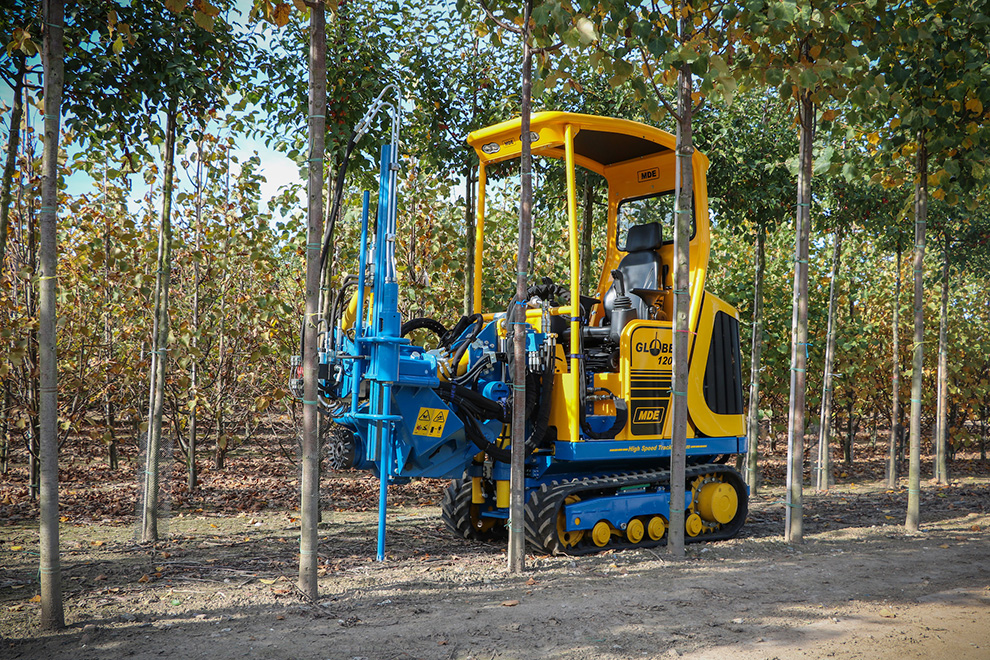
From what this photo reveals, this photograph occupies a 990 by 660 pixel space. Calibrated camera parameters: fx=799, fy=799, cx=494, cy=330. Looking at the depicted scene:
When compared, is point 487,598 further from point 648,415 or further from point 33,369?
point 33,369

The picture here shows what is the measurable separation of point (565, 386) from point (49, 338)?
4.16m

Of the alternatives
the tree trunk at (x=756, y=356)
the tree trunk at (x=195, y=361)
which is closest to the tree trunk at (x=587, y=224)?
the tree trunk at (x=756, y=356)

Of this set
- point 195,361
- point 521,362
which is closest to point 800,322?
point 521,362

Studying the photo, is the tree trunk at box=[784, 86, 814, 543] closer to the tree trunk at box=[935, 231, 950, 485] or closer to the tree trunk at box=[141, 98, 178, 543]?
the tree trunk at box=[935, 231, 950, 485]

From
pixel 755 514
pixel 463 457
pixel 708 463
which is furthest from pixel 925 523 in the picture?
pixel 463 457

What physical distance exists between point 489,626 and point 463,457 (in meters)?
2.30

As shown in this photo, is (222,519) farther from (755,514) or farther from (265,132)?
(755,514)

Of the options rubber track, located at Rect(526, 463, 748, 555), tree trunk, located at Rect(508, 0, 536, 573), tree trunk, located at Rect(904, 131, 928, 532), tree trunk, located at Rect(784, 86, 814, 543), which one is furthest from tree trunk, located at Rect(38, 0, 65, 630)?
tree trunk, located at Rect(904, 131, 928, 532)

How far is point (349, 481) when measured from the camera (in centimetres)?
1190

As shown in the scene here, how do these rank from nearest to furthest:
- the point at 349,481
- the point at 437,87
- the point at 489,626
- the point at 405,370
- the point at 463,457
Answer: the point at 489,626, the point at 405,370, the point at 463,457, the point at 437,87, the point at 349,481

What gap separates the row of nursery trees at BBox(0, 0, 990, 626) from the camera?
6074 mm

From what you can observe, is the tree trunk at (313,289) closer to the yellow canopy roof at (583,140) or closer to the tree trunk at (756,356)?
the yellow canopy roof at (583,140)

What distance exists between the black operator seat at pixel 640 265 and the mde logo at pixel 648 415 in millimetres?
959

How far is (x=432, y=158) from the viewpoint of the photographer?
9211 millimetres
